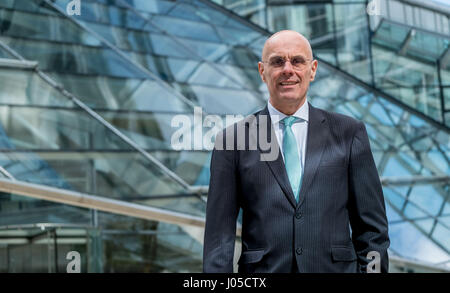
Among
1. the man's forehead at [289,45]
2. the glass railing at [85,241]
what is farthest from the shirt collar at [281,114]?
the glass railing at [85,241]

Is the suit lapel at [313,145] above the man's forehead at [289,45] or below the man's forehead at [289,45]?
below

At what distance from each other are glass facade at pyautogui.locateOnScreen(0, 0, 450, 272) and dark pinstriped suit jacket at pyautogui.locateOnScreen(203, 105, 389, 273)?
14.8ft

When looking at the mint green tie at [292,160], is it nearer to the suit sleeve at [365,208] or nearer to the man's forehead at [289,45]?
the suit sleeve at [365,208]

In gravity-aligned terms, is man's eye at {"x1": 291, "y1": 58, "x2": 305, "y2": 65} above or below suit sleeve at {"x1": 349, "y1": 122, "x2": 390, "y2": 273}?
above

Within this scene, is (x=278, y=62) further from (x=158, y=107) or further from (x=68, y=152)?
(x=158, y=107)

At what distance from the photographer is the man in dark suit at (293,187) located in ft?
7.65

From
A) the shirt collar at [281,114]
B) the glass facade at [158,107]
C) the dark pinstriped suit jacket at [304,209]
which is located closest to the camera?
the dark pinstriped suit jacket at [304,209]

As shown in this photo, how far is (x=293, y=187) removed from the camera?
241cm

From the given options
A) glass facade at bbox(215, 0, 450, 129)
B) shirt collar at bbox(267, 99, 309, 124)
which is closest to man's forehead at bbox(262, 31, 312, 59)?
shirt collar at bbox(267, 99, 309, 124)

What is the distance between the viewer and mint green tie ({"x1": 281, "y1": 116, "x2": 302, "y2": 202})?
7.93 feet

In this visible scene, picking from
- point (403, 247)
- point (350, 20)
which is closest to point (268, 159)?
point (403, 247)

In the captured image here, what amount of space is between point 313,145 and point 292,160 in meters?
0.10

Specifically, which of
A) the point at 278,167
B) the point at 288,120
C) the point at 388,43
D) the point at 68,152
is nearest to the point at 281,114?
the point at 288,120

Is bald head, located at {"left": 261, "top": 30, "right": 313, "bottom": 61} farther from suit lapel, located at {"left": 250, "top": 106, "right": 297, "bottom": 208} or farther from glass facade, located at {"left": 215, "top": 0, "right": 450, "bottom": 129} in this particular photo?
glass facade, located at {"left": 215, "top": 0, "right": 450, "bottom": 129}
